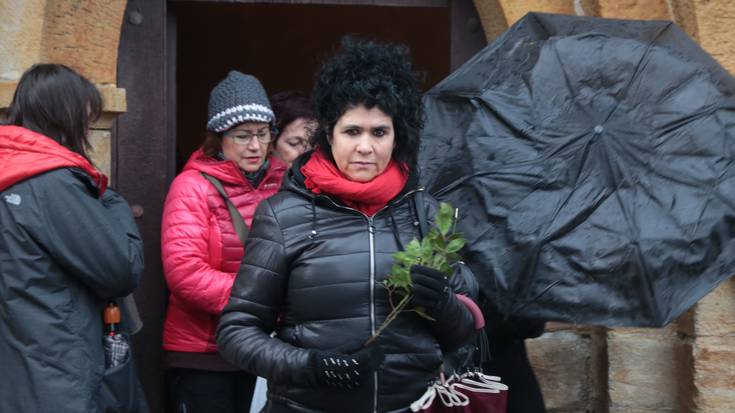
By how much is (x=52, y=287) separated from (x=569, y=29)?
164 cm

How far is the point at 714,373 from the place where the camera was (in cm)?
413

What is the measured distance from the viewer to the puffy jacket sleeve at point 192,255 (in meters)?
3.62

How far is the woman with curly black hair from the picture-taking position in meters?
2.61

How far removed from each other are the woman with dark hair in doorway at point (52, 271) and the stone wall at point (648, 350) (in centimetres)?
206

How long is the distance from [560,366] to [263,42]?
16.7 ft

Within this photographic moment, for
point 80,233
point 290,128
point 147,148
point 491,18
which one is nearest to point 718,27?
point 491,18

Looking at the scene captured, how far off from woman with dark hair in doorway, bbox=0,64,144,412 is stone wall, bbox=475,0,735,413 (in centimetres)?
206

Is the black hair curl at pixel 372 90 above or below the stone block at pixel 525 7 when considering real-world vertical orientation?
below

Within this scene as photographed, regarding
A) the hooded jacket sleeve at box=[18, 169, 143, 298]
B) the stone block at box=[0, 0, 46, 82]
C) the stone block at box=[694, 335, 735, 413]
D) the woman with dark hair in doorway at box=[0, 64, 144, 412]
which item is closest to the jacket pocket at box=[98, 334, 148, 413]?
the woman with dark hair in doorway at box=[0, 64, 144, 412]

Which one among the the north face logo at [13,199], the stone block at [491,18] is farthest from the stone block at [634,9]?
the the north face logo at [13,199]

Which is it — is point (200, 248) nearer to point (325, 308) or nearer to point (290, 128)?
point (290, 128)

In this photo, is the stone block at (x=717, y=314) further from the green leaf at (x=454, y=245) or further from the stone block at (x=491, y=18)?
→ the green leaf at (x=454, y=245)

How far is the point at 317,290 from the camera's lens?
2646mm

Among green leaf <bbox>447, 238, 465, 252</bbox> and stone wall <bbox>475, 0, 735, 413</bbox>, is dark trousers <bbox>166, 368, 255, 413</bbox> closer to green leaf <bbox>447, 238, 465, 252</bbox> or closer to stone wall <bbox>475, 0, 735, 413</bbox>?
stone wall <bbox>475, 0, 735, 413</bbox>
